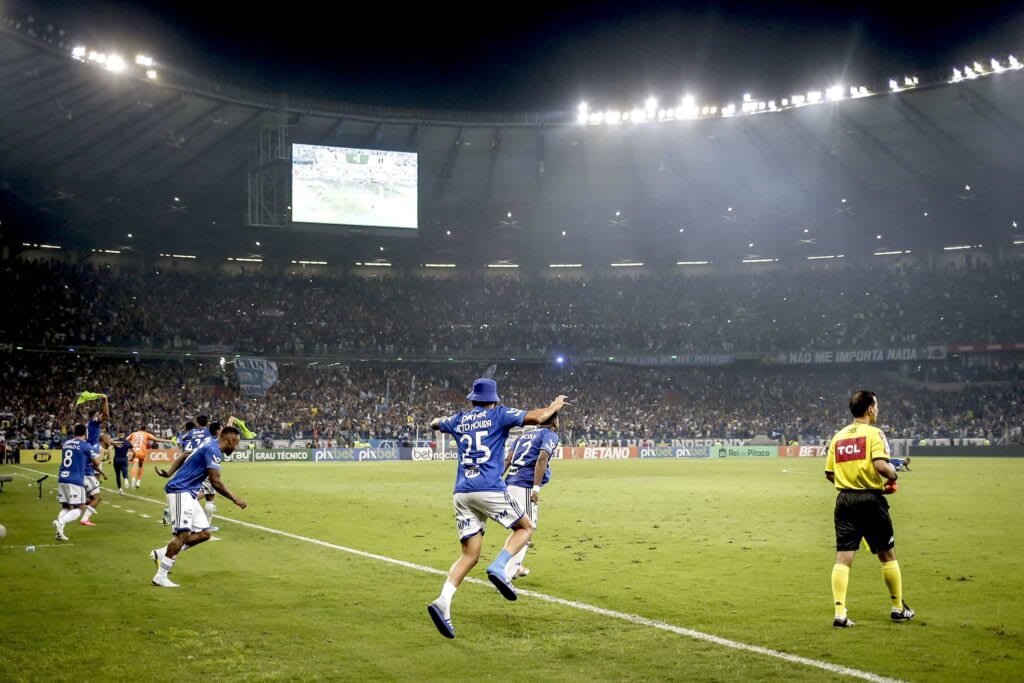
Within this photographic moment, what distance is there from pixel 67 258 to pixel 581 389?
41137 millimetres

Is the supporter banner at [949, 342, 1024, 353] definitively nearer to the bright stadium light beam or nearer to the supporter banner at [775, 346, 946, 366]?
the supporter banner at [775, 346, 946, 366]

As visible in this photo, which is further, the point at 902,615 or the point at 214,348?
the point at 214,348

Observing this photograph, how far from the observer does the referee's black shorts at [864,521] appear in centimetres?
912

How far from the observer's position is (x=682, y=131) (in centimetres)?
6025

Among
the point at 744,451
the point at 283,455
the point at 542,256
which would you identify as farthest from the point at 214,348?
the point at 744,451

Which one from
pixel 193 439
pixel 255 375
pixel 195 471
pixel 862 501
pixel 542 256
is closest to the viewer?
pixel 862 501

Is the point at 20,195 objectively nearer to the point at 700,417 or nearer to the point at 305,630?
the point at 700,417

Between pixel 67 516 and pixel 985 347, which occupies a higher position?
pixel 985 347

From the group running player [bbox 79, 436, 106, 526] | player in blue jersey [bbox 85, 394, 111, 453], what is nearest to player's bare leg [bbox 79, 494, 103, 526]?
running player [bbox 79, 436, 106, 526]

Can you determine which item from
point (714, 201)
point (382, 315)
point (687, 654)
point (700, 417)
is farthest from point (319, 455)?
point (687, 654)

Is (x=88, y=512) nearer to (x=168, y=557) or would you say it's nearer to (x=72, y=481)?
(x=72, y=481)

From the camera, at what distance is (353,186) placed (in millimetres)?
52875

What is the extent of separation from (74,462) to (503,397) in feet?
158

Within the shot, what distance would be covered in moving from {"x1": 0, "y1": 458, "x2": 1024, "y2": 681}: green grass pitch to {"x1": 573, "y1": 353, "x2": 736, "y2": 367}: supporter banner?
49.4 meters
